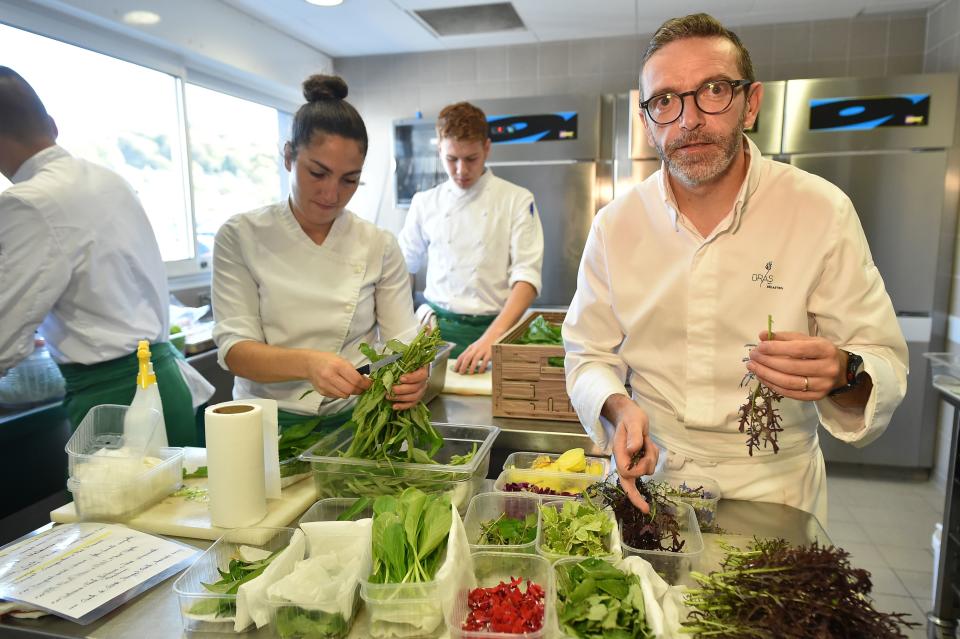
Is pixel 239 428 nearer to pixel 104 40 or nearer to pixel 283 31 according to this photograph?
pixel 104 40

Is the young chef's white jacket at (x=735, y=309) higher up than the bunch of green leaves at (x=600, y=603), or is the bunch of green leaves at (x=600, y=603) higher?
the young chef's white jacket at (x=735, y=309)

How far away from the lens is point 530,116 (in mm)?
4316

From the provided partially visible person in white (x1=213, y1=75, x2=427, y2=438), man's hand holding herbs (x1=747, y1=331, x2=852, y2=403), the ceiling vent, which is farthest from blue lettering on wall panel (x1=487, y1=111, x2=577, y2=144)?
man's hand holding herbs (x1=747, y1=331, x2=852, y2=403)

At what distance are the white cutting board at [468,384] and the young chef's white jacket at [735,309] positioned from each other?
69cm

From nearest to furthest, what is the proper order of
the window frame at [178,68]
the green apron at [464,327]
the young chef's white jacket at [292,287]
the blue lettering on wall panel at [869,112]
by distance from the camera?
the young chef's white jacket at [292,287]
the window frame at [178,68]
the green apron at [464,327]
the blue lettering on wall panel at [869,112]

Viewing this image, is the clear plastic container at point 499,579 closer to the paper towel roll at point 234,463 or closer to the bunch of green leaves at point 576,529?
the bunch of green leaves at point 576,529

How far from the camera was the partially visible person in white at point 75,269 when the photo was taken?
193 cm

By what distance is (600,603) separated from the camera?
876mm

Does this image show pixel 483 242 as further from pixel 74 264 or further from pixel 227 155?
pixel 227 155

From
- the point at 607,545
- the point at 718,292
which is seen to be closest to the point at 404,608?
the point at 607,545

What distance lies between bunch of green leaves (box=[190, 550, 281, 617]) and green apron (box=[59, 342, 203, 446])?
4.20ft

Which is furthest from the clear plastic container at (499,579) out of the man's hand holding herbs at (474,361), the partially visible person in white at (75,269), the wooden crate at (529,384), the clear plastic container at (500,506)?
the partially visible person in white at (75,269)

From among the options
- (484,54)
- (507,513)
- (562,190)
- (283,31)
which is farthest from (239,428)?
(484,54)

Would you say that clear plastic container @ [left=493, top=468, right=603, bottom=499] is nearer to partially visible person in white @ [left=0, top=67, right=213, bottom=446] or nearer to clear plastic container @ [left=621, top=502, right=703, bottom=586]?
clear plastic container @ [left=621, top=502, right=703, bottom=586]
